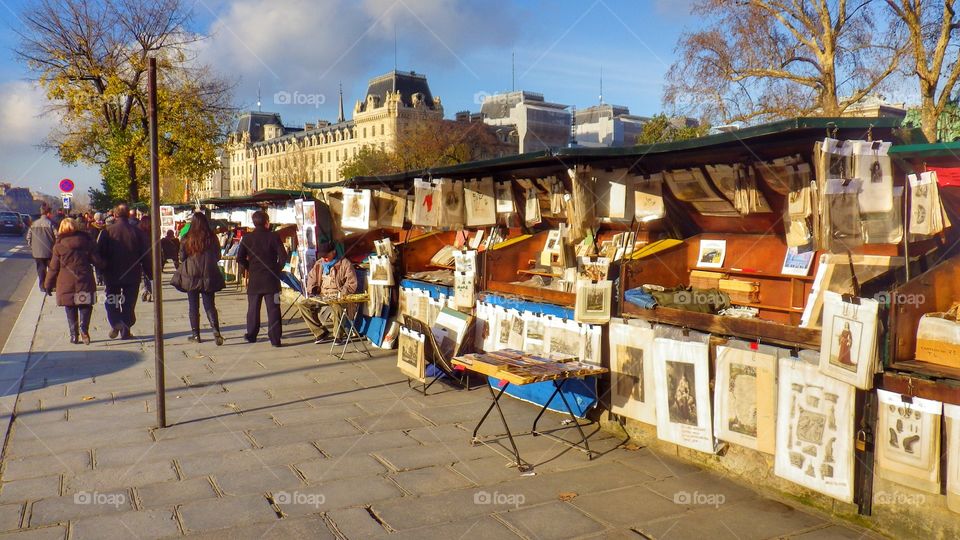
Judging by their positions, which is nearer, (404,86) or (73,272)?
(73,272)

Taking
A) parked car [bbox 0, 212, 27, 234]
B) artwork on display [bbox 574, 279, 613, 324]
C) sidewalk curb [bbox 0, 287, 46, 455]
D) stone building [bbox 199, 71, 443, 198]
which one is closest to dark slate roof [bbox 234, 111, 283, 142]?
stone building [bbox 199, 71, 443, 198]

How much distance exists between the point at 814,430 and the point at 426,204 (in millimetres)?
5460

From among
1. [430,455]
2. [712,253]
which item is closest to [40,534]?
[430,455]

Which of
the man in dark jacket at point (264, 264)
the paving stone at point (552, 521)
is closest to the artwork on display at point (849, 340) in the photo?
the paving stone at point (552, 521)

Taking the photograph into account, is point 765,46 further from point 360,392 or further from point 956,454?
point 956,454

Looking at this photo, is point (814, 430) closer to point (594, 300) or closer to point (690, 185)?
point (594, 300)

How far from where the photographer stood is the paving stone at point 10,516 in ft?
13.6

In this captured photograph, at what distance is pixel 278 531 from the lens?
413 centimetres

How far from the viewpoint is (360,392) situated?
7426mm

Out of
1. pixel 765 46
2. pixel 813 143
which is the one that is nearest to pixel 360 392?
pixel 813 143

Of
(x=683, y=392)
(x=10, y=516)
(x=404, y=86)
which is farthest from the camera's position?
(x=404, y=86)

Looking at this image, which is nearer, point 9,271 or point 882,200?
point 882,200

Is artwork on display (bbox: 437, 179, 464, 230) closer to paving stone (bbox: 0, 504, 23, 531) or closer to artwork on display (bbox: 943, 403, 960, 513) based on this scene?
paving stone (bbox: 0, 504, 23, 531)

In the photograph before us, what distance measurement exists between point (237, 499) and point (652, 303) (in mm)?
3410
